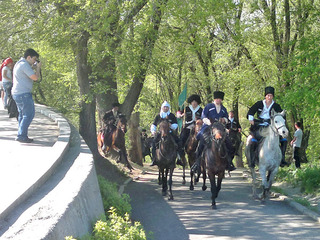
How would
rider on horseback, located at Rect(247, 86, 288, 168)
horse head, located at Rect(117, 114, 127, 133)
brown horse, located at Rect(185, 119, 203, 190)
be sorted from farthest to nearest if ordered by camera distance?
horse head, located at Rect(117, 114, 127, 133) → brown horse, located at Rect(185, 119, 203, 190) → rider on horseback, located at Rect(247, 86, 288, 168)

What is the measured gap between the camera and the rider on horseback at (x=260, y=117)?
13.8m

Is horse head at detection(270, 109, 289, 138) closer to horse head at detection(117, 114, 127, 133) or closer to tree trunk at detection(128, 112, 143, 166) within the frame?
horse head at detection(117, 114, 127, 133)

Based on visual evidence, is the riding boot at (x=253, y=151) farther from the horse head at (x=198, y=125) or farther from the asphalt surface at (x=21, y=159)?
the asphalt surface at (x=21, y=159)

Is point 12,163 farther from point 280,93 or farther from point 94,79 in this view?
point 280,93

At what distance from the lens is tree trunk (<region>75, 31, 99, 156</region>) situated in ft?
57.3

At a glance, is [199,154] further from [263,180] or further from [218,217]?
[218,217]

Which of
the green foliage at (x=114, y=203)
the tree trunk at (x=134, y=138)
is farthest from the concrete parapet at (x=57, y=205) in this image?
the tree trunk at (x=134, y=138)

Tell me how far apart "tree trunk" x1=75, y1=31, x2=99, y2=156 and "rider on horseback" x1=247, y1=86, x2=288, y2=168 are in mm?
5927

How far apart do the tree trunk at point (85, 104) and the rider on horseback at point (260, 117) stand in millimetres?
5927

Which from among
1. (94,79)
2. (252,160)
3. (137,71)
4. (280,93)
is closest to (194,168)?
(252,160)

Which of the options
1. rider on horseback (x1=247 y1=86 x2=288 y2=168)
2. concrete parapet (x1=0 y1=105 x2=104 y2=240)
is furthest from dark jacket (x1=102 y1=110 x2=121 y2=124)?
concrete parapet (x1=0 y1=105 x2=104 y2=240)

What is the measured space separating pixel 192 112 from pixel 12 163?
8675 millimetres

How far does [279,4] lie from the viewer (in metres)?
25.9

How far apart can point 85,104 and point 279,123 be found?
784cm
